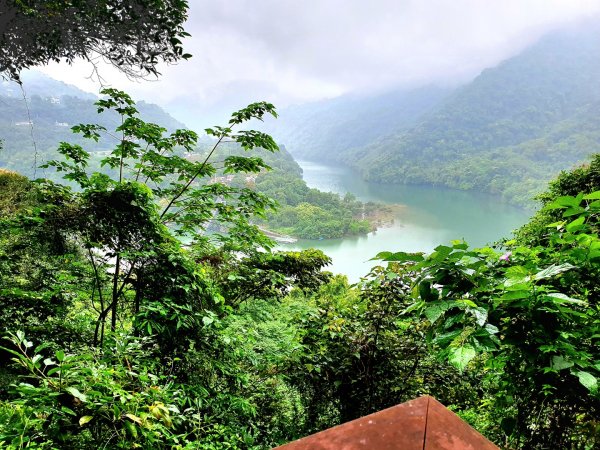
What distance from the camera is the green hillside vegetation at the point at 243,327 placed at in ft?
2.81

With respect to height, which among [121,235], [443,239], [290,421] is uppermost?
[121,235]

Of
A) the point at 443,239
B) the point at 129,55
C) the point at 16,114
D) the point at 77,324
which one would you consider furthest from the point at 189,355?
the point at 16,114

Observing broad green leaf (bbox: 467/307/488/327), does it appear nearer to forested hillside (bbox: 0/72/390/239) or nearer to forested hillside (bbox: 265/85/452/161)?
forested hillside (bbox: 0/72/390/239)

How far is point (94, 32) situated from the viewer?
12.9ft

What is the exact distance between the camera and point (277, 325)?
3447 mm

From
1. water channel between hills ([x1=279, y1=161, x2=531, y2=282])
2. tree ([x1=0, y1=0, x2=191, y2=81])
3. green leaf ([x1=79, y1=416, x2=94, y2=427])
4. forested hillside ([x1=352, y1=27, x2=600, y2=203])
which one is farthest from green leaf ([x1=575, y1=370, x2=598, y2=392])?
forested hillside ([x1=352, y1=27, x2=600, y2=203])

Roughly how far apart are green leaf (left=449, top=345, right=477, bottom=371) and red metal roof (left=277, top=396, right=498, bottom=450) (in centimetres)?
12

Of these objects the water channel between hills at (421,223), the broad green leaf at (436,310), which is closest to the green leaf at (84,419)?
the broad green leaf at (436,310)

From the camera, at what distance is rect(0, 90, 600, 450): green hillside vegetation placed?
33.7 inches

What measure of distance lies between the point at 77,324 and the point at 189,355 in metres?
1.02

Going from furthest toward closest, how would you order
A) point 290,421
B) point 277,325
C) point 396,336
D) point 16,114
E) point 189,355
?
point 16,114 → point 277,325 → point 290,421 → point 396,336 → point 189,355

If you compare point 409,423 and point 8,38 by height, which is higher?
point 8,38

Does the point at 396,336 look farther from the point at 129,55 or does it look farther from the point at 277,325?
the point at 129,55

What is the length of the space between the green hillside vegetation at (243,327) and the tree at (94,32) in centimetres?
156
